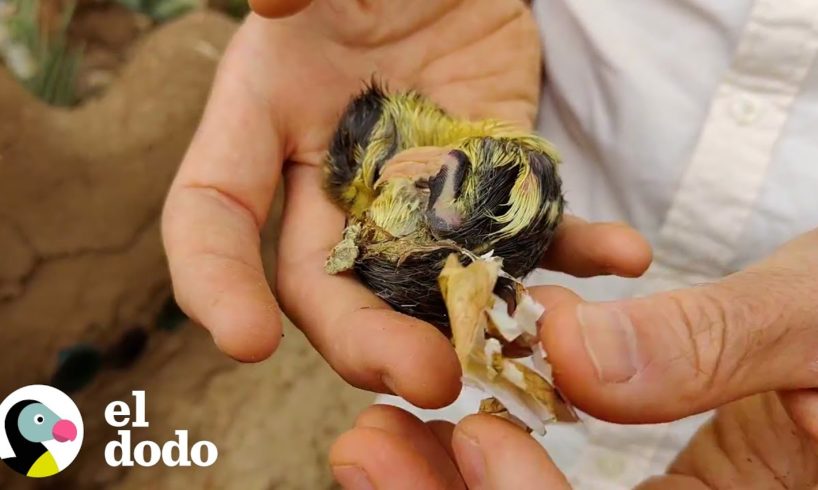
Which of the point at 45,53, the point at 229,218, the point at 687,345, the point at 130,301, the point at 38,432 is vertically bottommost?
the point at 130,301

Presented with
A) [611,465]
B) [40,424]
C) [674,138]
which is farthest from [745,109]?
[40,424]

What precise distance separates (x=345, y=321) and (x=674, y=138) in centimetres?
55

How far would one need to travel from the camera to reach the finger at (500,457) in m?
0.56

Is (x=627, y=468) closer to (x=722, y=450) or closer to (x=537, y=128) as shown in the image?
(x=722, y=450)

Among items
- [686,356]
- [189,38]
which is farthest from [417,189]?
[189,38]

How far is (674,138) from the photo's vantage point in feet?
3.45

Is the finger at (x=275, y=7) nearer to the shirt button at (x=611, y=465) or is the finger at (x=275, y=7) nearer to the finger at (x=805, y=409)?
the finger at (x=805, y=409)

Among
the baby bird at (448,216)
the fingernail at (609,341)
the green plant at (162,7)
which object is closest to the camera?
the fingernail at (609,341)

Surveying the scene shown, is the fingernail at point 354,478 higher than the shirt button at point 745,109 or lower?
lower

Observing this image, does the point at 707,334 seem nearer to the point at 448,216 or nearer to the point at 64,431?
the point at 448,216

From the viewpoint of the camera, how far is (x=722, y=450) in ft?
2.67

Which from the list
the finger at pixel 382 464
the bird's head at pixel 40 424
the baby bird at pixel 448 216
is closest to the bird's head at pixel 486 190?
the baby bird at pixel 448 216

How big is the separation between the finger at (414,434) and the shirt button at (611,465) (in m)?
0.48

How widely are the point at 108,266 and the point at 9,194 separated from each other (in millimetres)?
205
